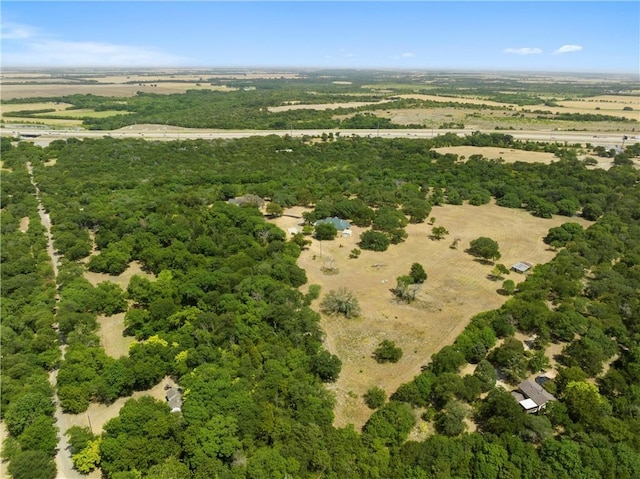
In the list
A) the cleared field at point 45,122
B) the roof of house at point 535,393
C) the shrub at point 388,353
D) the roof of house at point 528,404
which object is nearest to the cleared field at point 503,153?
the shrub at point 388,353

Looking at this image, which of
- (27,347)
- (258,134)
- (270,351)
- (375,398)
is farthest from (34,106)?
(375,398)

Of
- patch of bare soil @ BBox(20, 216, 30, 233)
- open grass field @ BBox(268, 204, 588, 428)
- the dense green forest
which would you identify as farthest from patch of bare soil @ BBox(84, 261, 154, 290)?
open grass field @ BBox(268, 204, 588, 428)

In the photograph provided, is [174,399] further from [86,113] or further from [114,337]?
[86,113]

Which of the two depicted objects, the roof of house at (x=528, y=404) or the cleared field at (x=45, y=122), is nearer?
the roof of house at (x=528, y=404)

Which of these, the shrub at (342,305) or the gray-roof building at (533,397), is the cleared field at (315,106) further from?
the gray-roof building at (533,397)

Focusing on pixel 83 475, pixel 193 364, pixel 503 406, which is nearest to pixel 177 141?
pixel 193 364

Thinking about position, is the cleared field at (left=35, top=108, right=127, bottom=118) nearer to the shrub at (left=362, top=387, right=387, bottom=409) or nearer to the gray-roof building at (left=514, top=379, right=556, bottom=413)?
the shrub at (left=362, top=387, right=387, bottom=409)
